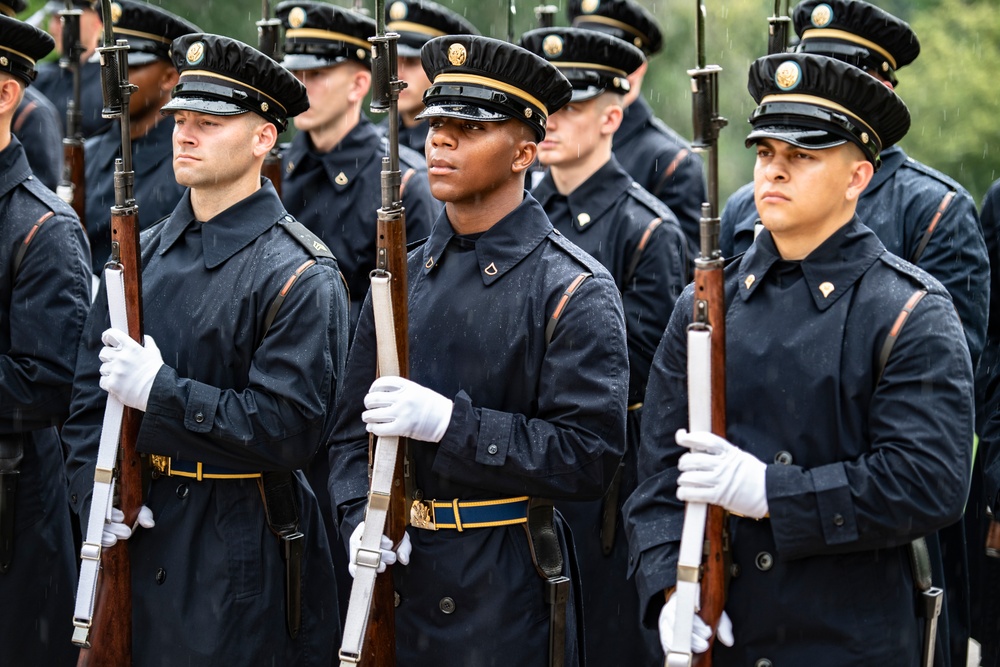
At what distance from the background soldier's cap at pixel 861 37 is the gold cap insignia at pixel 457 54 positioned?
199cm

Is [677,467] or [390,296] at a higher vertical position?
[390,296]

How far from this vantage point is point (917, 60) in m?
15.4

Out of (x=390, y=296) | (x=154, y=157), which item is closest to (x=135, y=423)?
(x=390, y=296)

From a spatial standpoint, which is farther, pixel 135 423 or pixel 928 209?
A: pixel 928 209

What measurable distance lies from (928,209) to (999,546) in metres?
1.41

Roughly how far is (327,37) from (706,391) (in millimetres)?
4172

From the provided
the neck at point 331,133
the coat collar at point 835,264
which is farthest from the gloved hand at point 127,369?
the neck at point 331,133

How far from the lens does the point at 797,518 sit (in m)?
4.18

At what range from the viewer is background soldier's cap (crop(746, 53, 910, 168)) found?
4.37 m

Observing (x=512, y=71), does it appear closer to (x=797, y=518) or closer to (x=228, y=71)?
(x=228, y=71)

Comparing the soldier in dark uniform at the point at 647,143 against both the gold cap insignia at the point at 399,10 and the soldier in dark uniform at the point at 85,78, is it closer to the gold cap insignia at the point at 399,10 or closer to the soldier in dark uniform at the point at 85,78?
the gold cap insignia at the point at 399,10

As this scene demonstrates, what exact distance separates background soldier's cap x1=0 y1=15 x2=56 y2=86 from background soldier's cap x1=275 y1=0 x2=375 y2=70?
1644 mm

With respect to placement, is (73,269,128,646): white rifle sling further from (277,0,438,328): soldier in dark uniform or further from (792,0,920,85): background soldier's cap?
(792,0,920,85): background soldier's cap

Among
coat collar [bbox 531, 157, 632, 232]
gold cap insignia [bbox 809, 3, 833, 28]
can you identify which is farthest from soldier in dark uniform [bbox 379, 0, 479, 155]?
gold cap insignia [bbox 809, 3, 833, 28]
